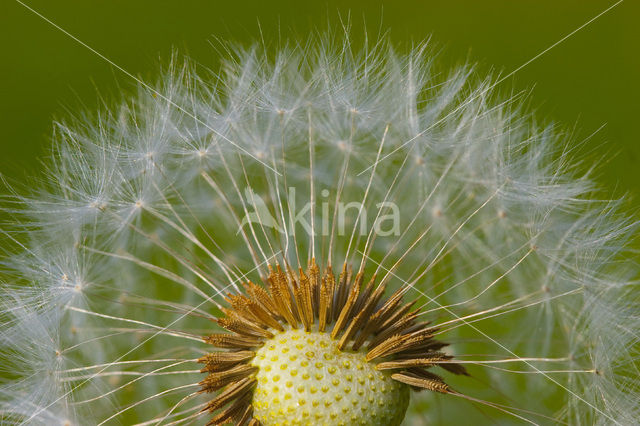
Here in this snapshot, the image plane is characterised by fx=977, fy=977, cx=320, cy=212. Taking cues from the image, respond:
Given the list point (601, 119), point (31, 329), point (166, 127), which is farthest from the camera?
point (601, 119)

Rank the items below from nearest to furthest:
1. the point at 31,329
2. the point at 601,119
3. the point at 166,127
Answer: the point at 31,329, the point at 166,127, the point at 601,119

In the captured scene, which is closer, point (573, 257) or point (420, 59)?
point (573, 257)

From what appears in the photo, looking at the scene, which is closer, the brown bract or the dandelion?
the brown bract

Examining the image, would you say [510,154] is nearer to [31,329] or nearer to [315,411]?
[315,411]

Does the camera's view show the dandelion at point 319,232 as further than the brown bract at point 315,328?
Yes

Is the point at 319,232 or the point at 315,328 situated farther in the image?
the point at 319,232

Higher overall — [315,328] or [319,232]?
[319,232]

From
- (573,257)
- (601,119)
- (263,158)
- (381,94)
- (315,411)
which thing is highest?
(601,119)

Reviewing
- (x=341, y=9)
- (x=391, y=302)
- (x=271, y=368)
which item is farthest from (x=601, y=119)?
(x=271, y=368)
